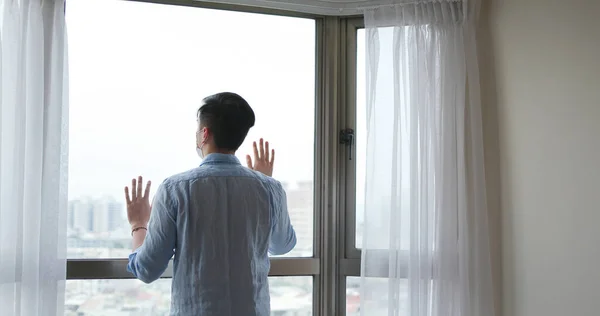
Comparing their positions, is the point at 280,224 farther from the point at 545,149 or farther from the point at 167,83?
the point at 545,149

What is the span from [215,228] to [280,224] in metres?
0.24

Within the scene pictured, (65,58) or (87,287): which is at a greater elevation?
(65,58)

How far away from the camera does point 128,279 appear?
2.17m

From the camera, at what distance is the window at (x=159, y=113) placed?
216 cm

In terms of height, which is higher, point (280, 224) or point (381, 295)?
point (280, 224)

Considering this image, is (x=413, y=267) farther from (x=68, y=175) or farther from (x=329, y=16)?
(x=68, y=175)

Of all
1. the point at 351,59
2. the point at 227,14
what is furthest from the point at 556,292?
the point at 227,14

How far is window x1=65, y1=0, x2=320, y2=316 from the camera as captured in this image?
216 cm

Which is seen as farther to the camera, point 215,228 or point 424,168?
point 424,168

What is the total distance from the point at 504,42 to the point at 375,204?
2.44 ft

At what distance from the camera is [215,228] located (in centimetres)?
166

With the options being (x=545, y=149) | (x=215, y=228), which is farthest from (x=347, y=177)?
(x=215, y=228)

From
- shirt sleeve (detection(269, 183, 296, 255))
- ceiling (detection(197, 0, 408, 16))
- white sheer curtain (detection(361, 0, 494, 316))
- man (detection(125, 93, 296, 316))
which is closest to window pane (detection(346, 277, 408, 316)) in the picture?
white sheer curtain (detection(361, 0, 494, 316))

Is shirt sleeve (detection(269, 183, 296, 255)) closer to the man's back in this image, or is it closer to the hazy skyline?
the man's back
